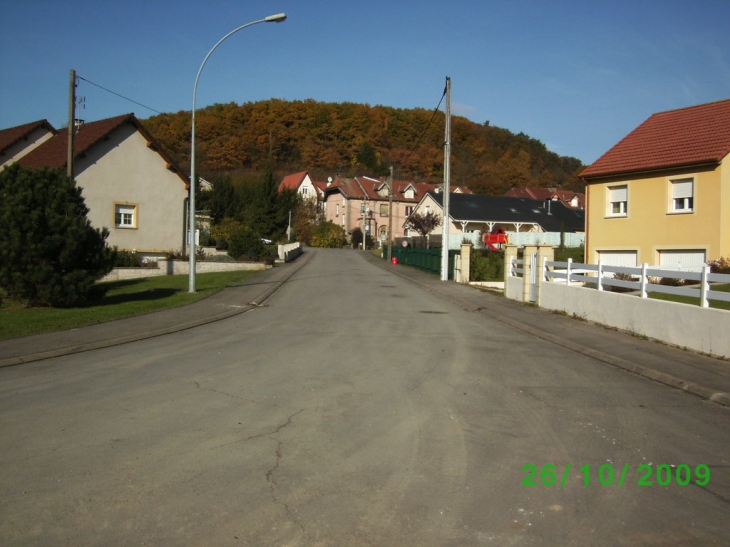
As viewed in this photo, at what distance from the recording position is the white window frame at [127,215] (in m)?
37.0

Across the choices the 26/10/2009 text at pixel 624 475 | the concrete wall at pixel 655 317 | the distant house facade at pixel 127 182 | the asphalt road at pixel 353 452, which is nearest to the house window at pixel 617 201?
the concrete wall at pixel 655 317

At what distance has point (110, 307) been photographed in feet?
59.7

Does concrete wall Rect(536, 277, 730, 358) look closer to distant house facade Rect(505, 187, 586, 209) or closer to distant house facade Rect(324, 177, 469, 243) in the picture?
distant house facade Rect(324, 177, 469, 243)

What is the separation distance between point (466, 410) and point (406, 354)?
3860 millimetres

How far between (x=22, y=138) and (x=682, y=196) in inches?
1381

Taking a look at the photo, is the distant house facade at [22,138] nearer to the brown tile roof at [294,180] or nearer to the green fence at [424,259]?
the green fence at [424,259]

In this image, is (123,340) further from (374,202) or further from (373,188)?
(373,188)

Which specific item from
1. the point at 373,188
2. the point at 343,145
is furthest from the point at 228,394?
the point at 343,145

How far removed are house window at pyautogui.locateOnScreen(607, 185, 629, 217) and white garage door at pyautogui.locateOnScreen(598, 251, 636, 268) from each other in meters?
1.81

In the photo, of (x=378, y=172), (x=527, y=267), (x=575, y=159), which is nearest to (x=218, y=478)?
(x=527, y=267)

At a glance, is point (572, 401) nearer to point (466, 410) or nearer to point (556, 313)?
point (466, 410)

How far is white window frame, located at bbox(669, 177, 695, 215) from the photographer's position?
28391 mm

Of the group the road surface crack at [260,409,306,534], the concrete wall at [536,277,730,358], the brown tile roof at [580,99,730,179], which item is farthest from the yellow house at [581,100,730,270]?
the road surface crack at [260,409,306,534]

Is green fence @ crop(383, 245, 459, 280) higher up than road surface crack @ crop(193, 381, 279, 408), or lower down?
higher up
